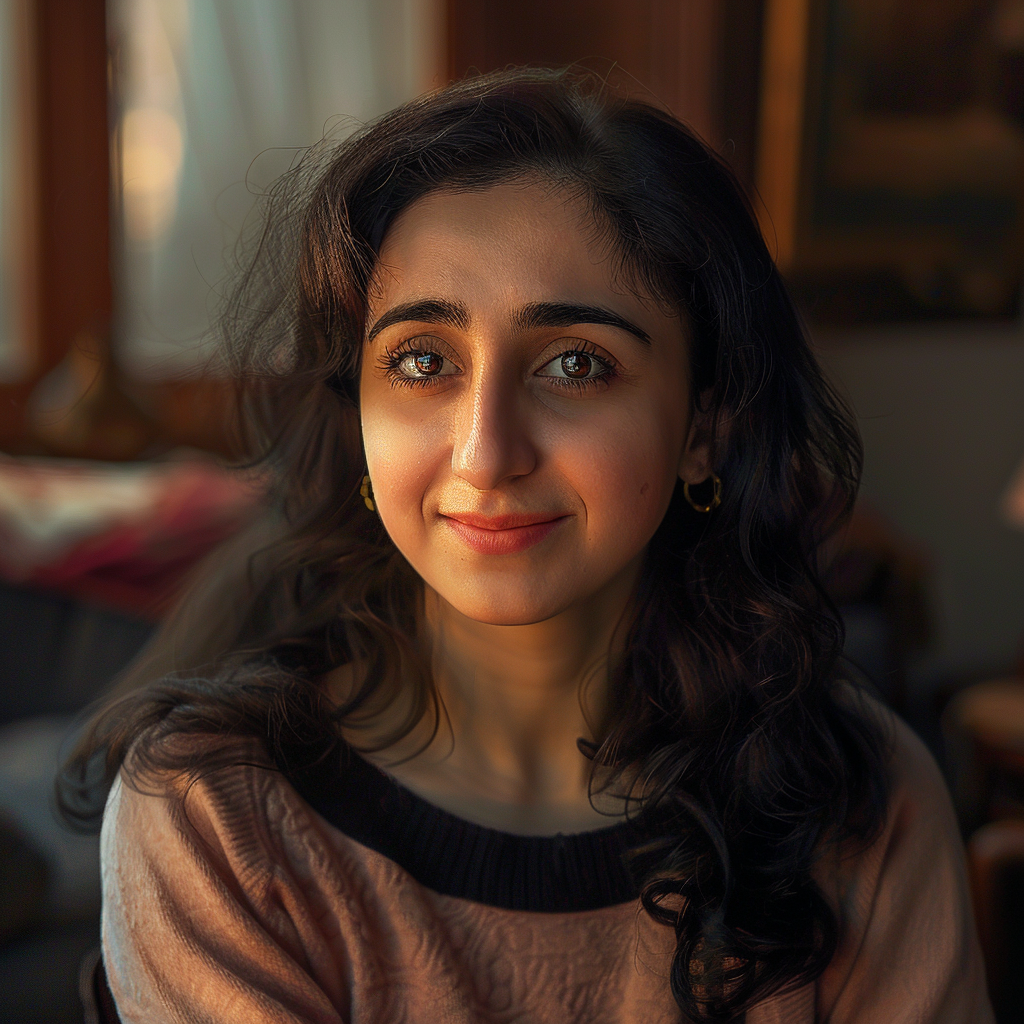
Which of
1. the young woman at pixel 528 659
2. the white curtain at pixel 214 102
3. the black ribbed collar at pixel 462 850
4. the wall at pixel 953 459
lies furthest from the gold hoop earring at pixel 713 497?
the white curtain at pixel 214 102

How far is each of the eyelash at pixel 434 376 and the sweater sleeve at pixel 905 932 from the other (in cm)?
51

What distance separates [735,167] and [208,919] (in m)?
3.05

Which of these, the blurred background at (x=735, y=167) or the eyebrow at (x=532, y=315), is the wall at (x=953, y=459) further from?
the eyebrow at (x=532, y=315)

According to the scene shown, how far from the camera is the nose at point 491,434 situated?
0.80 m

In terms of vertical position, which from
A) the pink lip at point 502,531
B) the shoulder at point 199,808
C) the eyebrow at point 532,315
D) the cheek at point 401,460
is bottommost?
the shoulder at point 199,808

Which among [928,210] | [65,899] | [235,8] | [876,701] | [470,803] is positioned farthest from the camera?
[235,8]

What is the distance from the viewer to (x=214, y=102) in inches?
154

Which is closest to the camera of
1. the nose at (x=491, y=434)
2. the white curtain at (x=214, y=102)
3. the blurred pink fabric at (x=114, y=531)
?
the nose at (x=491, y=434)

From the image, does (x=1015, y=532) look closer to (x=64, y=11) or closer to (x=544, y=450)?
(x=544, y=450)

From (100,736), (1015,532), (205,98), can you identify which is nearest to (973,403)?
(1015,532)

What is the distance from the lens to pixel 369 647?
3.39 feet

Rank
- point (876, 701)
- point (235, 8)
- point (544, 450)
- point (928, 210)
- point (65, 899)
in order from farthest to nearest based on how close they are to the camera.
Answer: point (235, 8)
point (928, 210)
point (65, 899)
point (876, 701)
point (544, 450)

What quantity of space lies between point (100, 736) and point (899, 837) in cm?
78

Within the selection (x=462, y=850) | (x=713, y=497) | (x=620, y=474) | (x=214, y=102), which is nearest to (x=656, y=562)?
(x=713, y=497)
